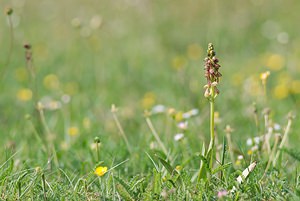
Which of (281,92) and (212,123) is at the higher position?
(212,123)

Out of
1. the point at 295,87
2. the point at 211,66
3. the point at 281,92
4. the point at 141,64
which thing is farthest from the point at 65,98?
the point at 211,66

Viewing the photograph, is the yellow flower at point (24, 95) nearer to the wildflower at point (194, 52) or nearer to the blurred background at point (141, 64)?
the blurred background at point (141, 64)

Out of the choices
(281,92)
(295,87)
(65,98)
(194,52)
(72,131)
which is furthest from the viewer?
(194,52)

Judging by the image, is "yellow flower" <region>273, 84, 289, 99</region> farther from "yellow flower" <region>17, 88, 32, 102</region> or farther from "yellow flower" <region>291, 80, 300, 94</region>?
"yellow flower" <region>17, 88, 32, 102</region>

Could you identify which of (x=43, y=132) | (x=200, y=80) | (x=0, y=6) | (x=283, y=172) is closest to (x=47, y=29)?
(x=0, y=6)

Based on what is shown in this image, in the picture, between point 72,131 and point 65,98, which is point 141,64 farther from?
point 72,131

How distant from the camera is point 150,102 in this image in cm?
383

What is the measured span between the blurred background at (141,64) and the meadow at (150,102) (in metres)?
0.01

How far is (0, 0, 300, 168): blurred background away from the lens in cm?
336

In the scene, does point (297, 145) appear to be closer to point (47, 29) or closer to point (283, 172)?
point (283, 172)

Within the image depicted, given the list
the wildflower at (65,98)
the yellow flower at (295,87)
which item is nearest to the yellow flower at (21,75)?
the wildflower at (65,98)

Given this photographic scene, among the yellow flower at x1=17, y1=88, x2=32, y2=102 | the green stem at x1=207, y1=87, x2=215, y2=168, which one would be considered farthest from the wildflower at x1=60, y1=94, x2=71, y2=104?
the green stem at x1=207, y1=87, x2=215, y2=168

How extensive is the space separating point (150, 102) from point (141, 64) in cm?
100

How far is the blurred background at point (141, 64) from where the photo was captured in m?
3.36
